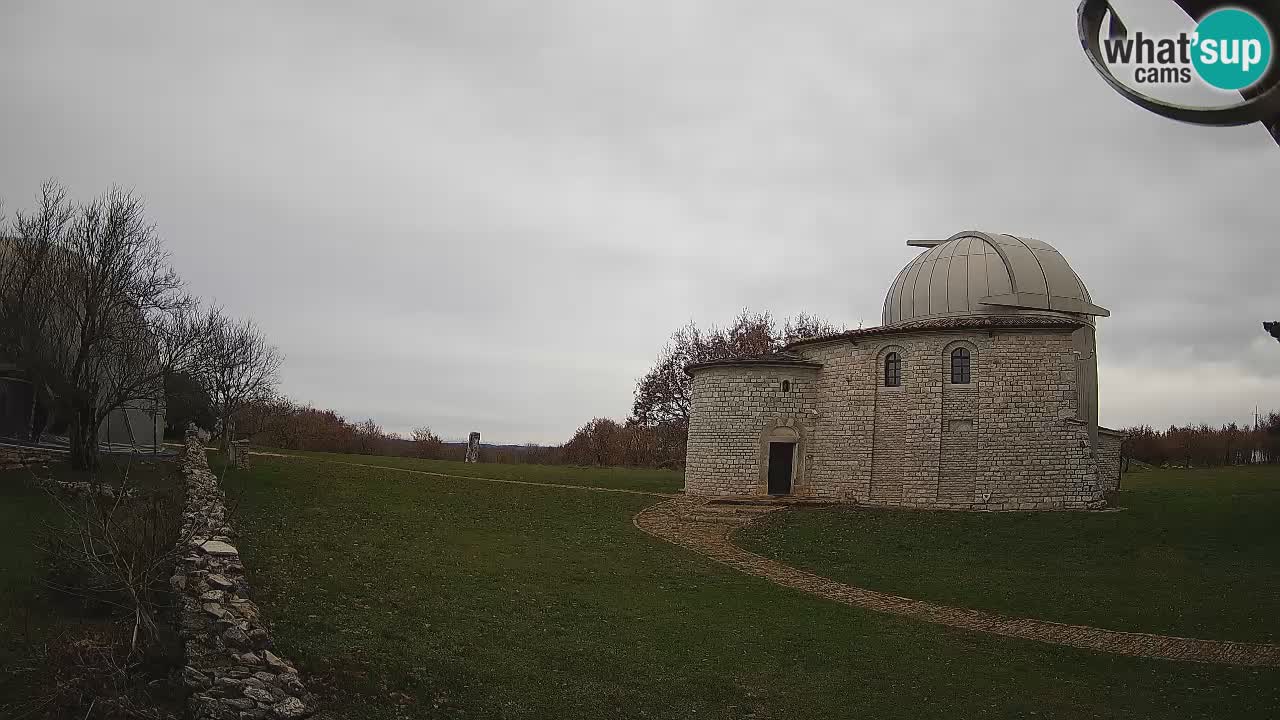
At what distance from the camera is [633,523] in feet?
67.5

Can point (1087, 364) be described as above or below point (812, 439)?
above

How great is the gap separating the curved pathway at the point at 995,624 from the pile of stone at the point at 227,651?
9290 millimetres

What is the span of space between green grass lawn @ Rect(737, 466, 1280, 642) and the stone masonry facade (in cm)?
168

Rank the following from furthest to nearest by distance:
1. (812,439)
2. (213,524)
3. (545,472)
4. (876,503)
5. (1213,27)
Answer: (545,472), (812,439), (876,503), (213,524), (1213,27)

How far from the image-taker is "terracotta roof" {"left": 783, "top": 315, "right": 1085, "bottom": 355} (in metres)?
22.9

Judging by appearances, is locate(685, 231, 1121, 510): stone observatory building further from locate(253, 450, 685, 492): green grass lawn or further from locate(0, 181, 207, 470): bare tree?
locate(0, 181, 207, 470): bare tree

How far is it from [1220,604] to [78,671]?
53.8 ft

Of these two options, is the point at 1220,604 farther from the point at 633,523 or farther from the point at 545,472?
the point at 545,472

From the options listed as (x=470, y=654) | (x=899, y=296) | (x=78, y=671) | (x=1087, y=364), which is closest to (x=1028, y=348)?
(x=1087, y=364)

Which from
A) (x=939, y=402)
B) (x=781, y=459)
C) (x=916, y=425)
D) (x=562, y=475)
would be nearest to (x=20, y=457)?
(x=562, y=475)

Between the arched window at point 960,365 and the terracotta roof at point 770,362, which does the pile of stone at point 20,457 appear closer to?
the terracotta roof at point 770,362

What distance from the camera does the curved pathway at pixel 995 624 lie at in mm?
10758

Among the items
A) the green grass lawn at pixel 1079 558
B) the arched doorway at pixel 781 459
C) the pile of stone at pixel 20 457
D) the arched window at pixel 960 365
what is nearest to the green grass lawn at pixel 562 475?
the arched doorway at pixel 781 459

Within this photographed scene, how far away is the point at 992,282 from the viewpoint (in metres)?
24.8
